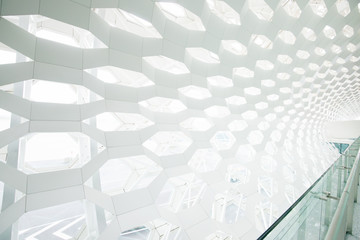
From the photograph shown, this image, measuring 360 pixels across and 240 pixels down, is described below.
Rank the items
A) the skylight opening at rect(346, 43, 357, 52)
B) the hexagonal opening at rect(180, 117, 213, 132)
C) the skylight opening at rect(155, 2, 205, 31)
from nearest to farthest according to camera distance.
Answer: the skylight opening at rect(155, 2, 205, 31) < the hexagonal opening at rect(180, 117, 213, 132) < the skylight opening at rect(346, 43, 357, 52)

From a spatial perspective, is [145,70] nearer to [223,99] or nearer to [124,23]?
[124,23]

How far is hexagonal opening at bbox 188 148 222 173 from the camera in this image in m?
4.09

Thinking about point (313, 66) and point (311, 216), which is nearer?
point (311, 216)

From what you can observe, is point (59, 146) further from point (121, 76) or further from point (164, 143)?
point (164, 143)

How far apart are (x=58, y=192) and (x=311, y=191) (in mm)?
2342

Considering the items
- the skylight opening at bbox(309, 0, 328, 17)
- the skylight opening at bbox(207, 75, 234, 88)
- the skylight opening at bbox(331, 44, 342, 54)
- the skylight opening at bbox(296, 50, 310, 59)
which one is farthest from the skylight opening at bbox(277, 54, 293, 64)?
the skylight opening at bbox(331, 44, 342, 54)

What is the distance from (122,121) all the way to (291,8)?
4.48 metres

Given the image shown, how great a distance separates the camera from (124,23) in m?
2.83

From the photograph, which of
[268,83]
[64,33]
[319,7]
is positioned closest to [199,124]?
[268,83]

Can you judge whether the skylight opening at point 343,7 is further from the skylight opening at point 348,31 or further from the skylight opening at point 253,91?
the skylight opening at point 253,91

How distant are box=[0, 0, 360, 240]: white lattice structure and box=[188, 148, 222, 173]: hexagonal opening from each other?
102 mm

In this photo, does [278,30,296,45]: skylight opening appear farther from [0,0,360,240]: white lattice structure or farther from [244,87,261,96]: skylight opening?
[244,87,261,96]: skylight opening

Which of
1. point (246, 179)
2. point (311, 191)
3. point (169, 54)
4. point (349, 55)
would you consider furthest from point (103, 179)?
point (349, 55)

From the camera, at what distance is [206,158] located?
5742 mm
